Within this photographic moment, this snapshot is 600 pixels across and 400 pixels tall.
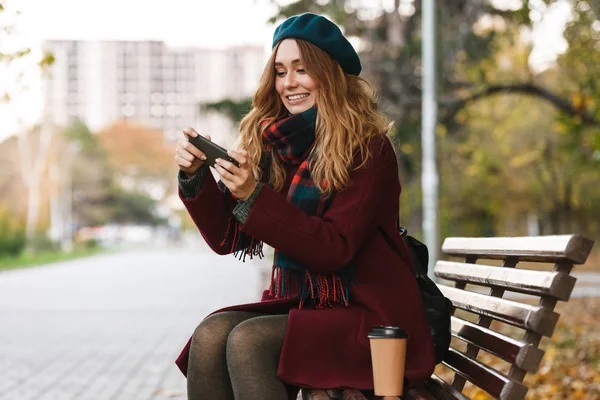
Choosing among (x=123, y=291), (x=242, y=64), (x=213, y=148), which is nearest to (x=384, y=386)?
(x=213, y=148)

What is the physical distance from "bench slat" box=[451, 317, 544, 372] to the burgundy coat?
20cm

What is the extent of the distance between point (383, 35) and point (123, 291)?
7.33 m

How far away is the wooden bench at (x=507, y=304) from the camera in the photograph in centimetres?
237

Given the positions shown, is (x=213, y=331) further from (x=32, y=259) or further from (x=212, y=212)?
(x=32, y=259)

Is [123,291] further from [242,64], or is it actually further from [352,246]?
[242,64]

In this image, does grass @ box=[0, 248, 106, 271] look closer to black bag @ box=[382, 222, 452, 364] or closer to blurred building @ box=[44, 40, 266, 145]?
black bag @ box=[382, 222, 452, 364]

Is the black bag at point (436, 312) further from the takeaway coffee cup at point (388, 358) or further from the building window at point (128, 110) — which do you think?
the building window at point (128, 110)

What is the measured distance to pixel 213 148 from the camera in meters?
2.67

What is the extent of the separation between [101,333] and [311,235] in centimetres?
848

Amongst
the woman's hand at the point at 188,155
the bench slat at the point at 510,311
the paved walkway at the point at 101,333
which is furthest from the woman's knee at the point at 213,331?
the paved walkway at the point at 101,333

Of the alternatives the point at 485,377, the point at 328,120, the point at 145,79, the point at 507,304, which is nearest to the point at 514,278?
the point at 507,304

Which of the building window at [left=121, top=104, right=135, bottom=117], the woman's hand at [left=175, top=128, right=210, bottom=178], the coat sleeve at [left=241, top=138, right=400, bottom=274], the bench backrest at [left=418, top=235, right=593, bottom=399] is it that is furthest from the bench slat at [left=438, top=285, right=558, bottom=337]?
the building window at [left=121, top=104, right=135, bottom=117]

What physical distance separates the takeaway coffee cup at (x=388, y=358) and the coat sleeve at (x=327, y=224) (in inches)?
10.3

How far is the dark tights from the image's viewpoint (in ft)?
8.46
